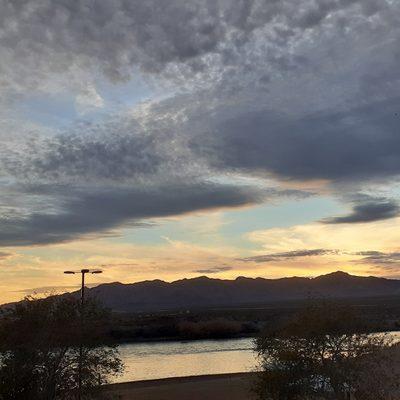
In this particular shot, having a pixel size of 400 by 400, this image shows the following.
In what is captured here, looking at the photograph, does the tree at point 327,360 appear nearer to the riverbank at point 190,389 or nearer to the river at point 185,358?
the riverbank at point 190,389

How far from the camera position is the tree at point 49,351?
1985 cm

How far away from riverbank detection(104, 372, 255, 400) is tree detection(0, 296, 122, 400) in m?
11.8

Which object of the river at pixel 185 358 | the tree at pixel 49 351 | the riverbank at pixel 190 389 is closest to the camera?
the tree at pixel 49 351

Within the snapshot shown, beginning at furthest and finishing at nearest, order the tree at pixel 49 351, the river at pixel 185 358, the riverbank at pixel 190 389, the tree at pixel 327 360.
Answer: the river at pixel 185 358, the riverbank at pixel 190 389, the tree at pixel 327 360, the tree at pixel 49 351

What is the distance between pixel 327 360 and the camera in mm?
20391

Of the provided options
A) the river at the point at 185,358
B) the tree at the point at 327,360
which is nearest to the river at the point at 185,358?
the river at the point at 185,358

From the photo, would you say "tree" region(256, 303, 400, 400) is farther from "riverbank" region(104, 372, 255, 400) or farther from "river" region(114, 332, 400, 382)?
"river" region(114, 332, 400, 382)

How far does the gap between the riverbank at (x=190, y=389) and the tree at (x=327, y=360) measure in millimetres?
10783

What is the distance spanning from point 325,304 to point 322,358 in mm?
2019

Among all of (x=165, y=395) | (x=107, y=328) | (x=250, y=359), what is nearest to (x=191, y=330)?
(x=250, y=359)

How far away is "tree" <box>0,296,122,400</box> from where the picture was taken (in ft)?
65.1

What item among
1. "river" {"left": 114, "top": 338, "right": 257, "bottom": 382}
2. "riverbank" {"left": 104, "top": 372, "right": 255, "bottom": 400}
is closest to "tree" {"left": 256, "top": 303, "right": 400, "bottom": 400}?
"riverbank" {"left": 104, "top": 372, "right": 255, "bottom": 400}

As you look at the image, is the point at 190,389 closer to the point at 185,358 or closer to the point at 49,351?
the point at 49,351

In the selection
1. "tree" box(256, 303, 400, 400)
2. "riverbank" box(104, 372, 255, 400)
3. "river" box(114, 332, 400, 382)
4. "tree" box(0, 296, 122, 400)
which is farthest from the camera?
"river" box(114, 332, 400, 382)
